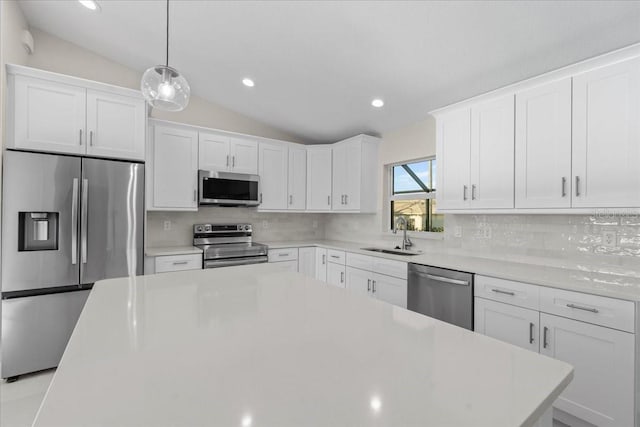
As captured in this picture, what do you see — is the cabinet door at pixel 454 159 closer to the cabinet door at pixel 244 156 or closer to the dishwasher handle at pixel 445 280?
the dishwasher handle at pixel 445 280

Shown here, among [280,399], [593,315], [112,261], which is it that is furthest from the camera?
[112,261]

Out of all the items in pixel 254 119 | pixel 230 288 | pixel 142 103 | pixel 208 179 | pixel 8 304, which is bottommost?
pixel 8 304

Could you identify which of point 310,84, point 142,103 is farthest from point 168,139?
point 310,84

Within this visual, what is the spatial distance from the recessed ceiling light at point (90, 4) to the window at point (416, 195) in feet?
11.1

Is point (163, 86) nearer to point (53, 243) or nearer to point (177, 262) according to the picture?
point (53, 243)

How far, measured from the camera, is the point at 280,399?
0.57 metres

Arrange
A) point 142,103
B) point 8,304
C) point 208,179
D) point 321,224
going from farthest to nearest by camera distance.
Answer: point 321,224 → point 208,179 → point 142,103 → point 8,304

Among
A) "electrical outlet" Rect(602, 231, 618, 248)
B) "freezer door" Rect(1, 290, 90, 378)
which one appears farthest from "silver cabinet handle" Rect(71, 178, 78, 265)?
"electrical outlet" Rect(602, 231, 618, 248)

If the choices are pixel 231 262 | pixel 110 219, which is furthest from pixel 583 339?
pixel 110 219

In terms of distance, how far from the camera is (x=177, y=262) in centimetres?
314

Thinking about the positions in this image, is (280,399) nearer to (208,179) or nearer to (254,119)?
(208,179)

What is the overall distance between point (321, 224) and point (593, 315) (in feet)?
12.0

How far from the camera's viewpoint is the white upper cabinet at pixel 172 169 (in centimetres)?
327

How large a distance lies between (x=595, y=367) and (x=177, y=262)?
3.41 m
